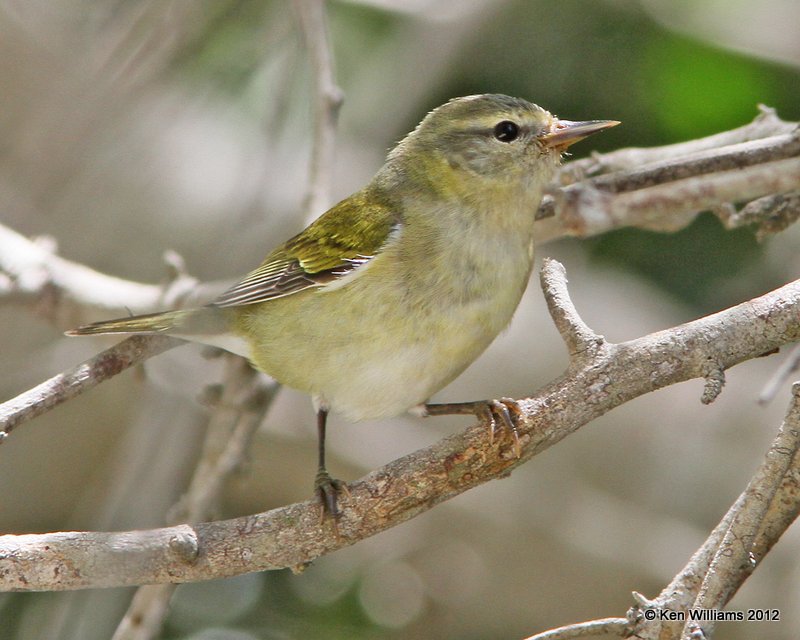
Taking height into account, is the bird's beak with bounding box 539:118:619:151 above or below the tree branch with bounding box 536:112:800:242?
above

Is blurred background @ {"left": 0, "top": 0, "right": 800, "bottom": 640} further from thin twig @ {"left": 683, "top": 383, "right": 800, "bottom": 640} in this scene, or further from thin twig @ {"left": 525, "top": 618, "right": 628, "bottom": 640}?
thin twig @ {"left": 683, "top": 383, "right": 800, "bottom": 640}

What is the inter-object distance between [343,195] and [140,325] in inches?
103

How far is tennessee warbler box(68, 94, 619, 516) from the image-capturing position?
3297 millimetres

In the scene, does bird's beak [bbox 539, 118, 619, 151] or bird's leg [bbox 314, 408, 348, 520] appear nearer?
bird's leg [bbox 314, 408, 348, 520]

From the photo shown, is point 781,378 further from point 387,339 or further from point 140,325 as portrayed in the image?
point 140,325

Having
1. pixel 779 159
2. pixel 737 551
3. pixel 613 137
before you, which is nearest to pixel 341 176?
pixel 613 137

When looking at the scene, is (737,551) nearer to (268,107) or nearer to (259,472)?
(259,472)

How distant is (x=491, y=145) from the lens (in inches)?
144

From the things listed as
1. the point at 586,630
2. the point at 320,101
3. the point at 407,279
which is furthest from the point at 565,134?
the point at 586,630

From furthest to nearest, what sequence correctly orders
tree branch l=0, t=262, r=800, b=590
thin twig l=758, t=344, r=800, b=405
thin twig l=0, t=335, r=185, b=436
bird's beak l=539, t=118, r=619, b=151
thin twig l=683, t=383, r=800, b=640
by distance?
bird's beak l=539, t=118, r=619, b=151
thin twig l=758, t=344, r=800, b=405
thin twig l=0, t=335, r=185, b=436
tree branch l=0, t=262, r=800, b=590
thin twig l=683, t=383, r=800, b=640

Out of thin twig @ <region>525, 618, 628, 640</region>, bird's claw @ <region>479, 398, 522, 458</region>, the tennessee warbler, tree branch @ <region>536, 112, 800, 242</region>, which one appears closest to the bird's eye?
the tennessee warbler

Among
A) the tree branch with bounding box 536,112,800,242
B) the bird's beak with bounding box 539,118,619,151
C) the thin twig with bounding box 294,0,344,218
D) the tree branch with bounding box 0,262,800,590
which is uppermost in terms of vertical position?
the thin twig with bounding box 294,0,344,218

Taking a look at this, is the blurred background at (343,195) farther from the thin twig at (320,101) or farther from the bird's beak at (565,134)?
the bird's beak at (565,134)

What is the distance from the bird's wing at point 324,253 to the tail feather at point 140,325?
190 mm
